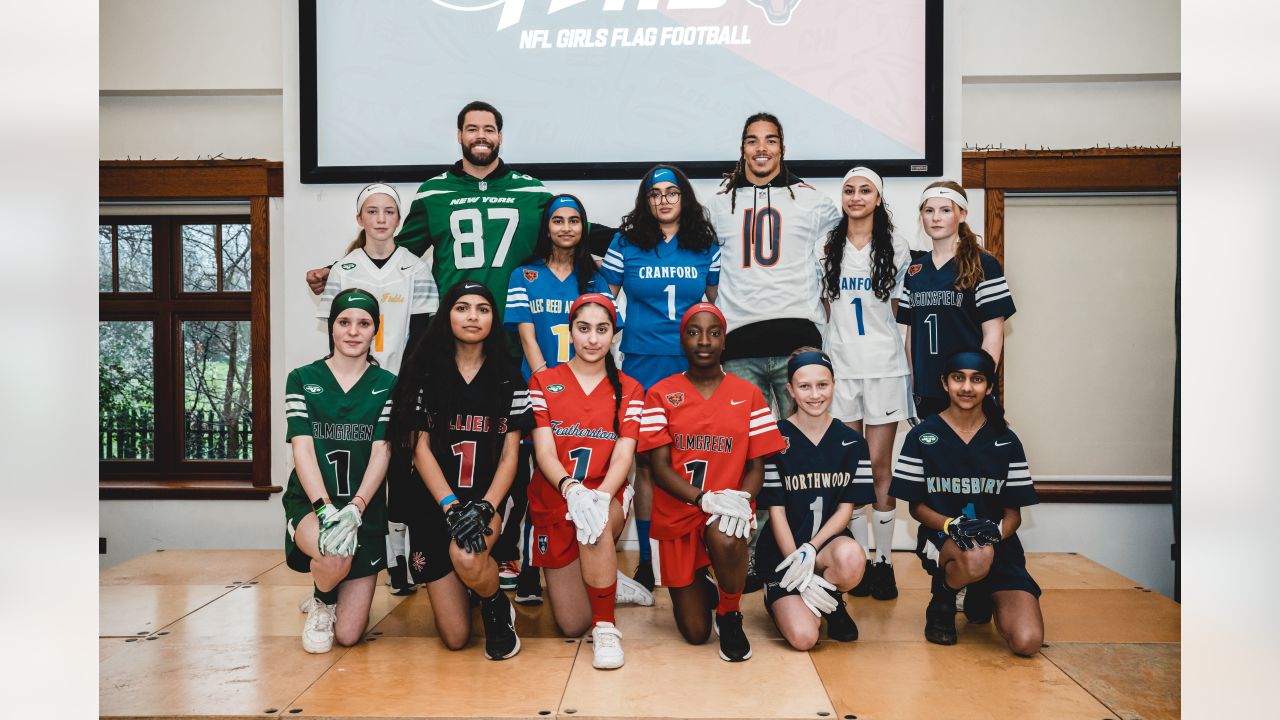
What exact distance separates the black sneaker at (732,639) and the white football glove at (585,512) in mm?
531

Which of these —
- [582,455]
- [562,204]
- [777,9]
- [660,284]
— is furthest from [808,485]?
[777,9]

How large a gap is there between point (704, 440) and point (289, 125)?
3250 millimetres

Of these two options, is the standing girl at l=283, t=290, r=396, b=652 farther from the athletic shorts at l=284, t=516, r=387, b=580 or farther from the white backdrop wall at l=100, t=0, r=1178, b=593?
the white backdrop wall at l=100, t=0, r=1178, b=593

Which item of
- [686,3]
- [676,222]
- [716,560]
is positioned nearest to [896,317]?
[676,222]

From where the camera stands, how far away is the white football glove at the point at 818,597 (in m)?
2.98

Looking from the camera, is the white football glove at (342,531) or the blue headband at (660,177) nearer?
the white football glove at (342,531)

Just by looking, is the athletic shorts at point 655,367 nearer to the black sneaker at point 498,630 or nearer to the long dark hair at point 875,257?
the long dark hair at point 875,257

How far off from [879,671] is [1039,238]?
128 inches

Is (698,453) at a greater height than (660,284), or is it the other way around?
(660,284)

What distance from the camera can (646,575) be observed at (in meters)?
3.78

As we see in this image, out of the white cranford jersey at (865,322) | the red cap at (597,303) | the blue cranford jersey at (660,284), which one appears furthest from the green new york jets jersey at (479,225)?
the white cranford jersey at (865,322)

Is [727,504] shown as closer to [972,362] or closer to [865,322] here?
[972,362]
